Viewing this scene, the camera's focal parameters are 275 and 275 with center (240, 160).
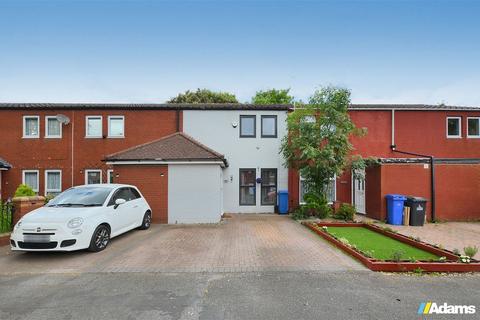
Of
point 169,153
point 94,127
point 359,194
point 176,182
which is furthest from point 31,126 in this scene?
point 359,194

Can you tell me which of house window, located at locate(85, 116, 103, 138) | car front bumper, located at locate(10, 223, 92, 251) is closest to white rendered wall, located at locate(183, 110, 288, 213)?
house window, located at locate(85, 116, 103, 138)

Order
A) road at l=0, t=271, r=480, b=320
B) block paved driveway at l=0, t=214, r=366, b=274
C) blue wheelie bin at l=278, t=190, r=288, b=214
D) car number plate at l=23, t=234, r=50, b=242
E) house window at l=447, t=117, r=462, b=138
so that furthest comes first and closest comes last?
1. house window at l=447, t=117, r=462, b=138
2. blue wheelie bin at l=278, t=190, r=288, b=214
3. car number plate at l=23, t=234, r=50, b=242
4. block paved driveway at l=0, t=214, r=366, b=274
5. road at l=0, t=271, r=480, b=320

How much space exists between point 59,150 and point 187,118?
697 cm

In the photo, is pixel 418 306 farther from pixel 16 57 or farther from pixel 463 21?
pixel 16 57

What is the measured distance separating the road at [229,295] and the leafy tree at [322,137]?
20.8 ft

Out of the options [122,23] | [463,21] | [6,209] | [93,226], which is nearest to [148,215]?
[93,226]

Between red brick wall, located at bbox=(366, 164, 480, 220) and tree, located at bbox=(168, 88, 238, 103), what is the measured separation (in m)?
20.5

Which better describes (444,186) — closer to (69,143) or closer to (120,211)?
(120,211)

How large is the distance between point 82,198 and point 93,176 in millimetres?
7542

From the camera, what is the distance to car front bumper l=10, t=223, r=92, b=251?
6.39m

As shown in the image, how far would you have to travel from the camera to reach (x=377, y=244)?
315 inches

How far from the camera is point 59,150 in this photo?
47.8 feet

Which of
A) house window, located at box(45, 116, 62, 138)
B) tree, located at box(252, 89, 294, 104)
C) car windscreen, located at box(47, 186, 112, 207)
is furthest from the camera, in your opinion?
tree, located at box(252, 89, 294, 104)

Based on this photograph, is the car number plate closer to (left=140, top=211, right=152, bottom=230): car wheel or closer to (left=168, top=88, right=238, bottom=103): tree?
(left=140, top=211, right=152, bottom=230): car wheel
